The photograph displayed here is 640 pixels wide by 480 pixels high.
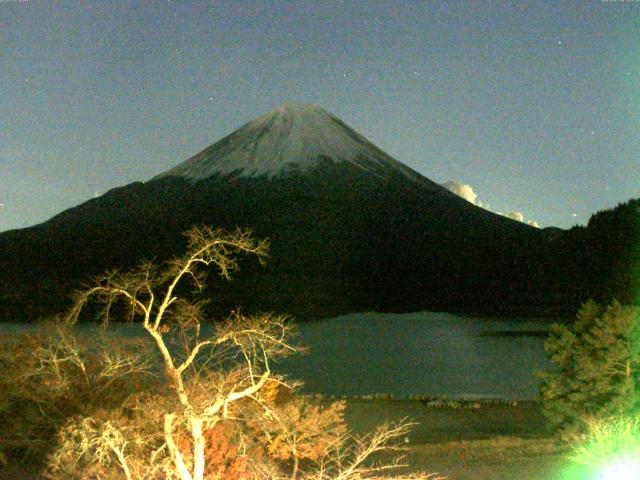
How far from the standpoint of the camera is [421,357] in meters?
32.6

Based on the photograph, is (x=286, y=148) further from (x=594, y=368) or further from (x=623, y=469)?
(x=623, y=469)

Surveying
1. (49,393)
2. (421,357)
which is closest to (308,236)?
(421,357)

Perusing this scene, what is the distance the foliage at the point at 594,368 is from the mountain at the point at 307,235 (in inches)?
1701

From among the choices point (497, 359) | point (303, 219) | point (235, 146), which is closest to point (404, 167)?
point (303, 219)

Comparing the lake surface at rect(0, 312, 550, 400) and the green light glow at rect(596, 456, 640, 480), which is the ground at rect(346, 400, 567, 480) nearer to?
the green light glow at rect(596, 456, 640, 480)

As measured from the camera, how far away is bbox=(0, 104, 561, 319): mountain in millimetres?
61844

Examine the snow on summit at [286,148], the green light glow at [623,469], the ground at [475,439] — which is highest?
the snow on summit at [286,148]

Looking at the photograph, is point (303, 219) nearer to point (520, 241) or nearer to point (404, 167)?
point (404, 167)

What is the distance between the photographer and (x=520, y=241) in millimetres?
66250

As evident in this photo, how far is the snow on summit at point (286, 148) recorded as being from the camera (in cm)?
7775

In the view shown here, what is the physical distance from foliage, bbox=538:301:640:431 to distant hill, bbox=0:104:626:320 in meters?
42.0

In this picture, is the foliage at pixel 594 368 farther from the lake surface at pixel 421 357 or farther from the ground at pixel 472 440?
the lake surface at pixel 421 357

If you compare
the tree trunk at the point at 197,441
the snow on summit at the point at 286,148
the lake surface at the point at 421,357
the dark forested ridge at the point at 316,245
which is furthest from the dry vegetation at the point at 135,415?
the snow on summit at the point at 286,148

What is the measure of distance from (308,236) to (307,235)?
16cm
